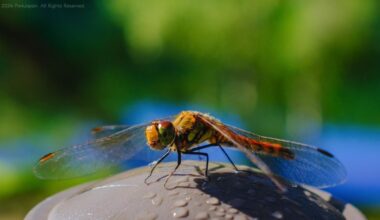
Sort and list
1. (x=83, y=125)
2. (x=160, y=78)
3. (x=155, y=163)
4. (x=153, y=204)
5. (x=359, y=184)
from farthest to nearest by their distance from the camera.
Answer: (x=160, y=78)
(x=83, y=125)
(x=359, y=184)
(x=155, y=163)
(x=153, y=204)

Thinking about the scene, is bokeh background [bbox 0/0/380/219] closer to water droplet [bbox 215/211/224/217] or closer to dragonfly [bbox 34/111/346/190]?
dragonfly [bbox 34/111/346/190]

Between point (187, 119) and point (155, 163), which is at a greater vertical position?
point (187, 119)

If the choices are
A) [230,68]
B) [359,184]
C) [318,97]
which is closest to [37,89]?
[230,68]

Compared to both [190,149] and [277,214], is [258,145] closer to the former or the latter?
[190,149]

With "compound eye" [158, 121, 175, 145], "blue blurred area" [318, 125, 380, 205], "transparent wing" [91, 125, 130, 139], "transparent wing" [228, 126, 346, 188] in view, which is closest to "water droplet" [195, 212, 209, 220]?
"compound eye" [158, 121, 175, 145]

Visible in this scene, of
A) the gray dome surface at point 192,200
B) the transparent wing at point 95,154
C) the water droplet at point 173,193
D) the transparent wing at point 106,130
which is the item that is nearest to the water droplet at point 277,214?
the gray dome surface at point 192,200

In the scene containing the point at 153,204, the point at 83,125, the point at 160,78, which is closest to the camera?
the point at 153,204

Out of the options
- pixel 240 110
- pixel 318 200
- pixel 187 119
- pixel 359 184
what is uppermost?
pixel 187 119

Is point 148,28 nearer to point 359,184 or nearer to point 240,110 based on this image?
point 240,110
